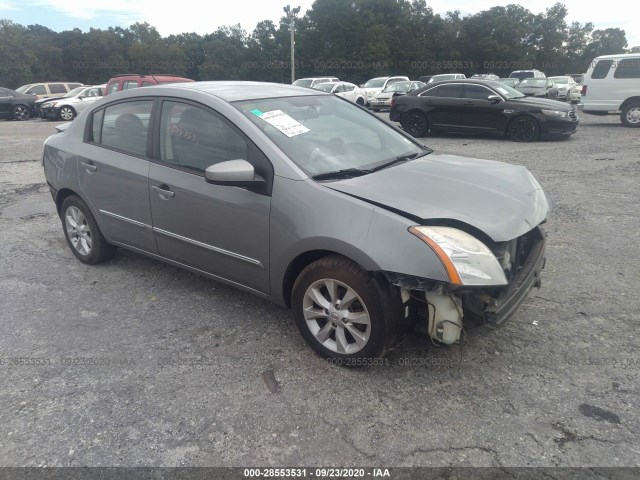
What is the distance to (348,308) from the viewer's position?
113 inches

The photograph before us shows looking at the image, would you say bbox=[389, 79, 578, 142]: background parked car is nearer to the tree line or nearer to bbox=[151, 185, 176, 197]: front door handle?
bbox=[151, 185, 176, 197]: front door handle

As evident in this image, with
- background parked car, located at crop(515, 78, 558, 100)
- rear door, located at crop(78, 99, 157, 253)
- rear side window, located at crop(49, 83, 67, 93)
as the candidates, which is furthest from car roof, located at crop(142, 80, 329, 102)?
rear side window, located at crop(49, 83, 67, 93)

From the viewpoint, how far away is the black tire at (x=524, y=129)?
11.7 meters

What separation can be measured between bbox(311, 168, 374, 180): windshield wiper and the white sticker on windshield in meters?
0.43

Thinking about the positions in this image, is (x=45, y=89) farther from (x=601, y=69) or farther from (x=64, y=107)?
(x=601, y=69)

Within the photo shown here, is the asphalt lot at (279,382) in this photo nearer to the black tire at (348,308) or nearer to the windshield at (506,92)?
the black tire at (348,308)

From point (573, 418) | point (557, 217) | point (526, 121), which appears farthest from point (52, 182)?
point (526, 121)

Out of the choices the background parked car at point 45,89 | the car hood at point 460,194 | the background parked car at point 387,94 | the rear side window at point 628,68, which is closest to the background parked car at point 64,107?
the background parked car at point 45,89

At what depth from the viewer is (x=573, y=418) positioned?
8.24ft

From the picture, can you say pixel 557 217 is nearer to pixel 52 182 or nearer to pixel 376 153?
pixel 376 153

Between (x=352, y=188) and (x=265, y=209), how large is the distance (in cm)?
57

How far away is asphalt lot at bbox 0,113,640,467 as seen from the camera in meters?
2.36

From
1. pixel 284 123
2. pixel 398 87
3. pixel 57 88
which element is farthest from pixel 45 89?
pixel 284 123

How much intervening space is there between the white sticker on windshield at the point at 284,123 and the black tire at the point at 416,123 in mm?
10469
